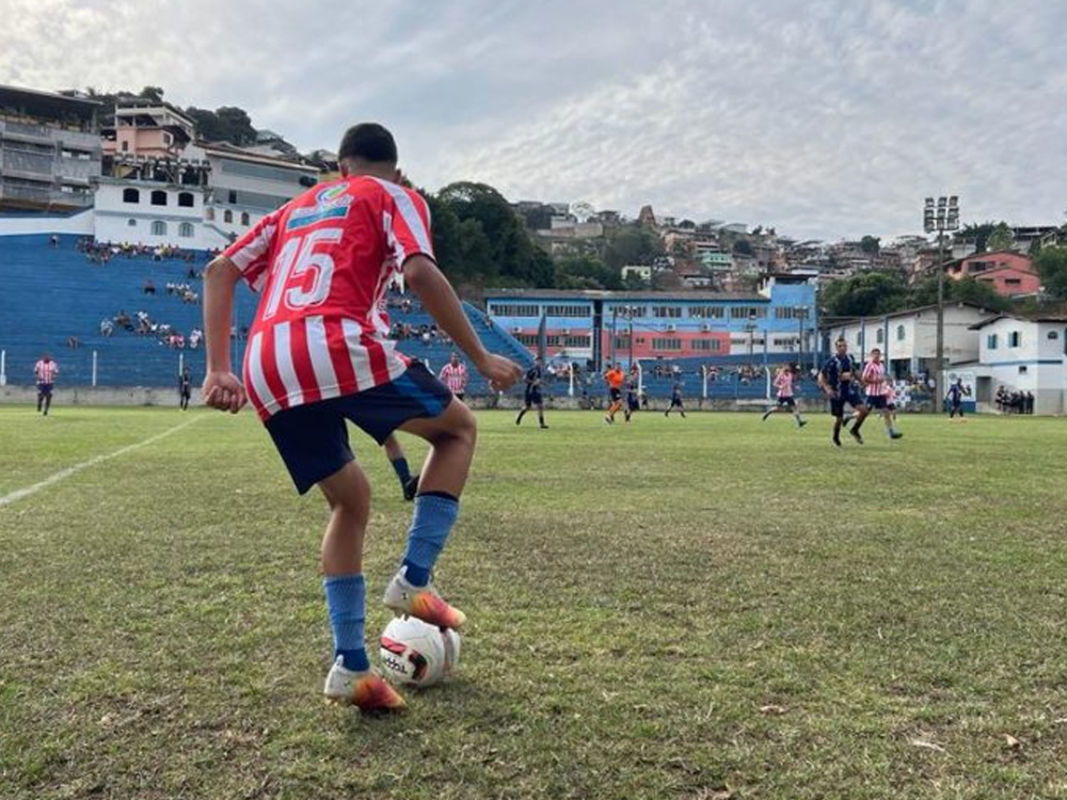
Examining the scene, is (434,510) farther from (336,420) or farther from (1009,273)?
(1009,273)

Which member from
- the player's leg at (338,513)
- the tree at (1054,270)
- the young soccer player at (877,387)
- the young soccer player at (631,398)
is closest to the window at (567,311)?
the young soccer player at (631,398)

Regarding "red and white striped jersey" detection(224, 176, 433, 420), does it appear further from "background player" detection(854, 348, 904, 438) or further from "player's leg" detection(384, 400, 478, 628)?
"background player" detection(854, 348, 904, 438)

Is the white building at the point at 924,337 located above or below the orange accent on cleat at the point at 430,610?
above

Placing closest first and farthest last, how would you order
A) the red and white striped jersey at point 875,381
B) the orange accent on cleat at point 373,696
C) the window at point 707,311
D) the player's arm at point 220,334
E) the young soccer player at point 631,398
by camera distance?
the orange accent on cleat at point 373,696 → the player's arm at point 220,334 → the red and white striped jersey at point 875,381 → the young soccer player at point 631,398 → the window at point 707,311

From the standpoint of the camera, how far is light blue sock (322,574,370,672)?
2.88m

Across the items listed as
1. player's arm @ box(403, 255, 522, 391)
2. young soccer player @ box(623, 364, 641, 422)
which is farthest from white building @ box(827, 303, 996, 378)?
player's arm @ box(403, 255, 522, 391)

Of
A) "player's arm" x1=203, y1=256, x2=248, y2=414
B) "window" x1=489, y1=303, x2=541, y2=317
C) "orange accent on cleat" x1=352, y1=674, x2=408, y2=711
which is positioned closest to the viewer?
"orange accent on cleat" x1=352, y1=674, x2=408, y2=711

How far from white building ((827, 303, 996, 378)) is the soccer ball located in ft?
A: 186

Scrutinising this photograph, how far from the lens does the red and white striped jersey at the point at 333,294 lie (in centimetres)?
289

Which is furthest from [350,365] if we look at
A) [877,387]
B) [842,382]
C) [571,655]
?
[877,387]

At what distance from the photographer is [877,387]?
17438 millimetres

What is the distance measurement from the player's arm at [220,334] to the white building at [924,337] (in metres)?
56.8

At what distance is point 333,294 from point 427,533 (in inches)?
34.8

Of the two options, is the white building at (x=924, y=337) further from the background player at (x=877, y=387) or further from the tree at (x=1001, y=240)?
the tree at (x=1001, y=240)
